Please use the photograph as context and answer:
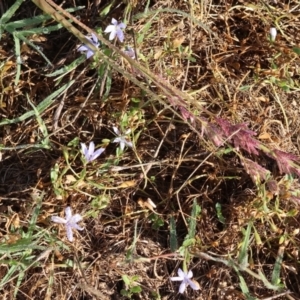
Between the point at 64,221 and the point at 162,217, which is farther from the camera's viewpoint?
the point at 162,217

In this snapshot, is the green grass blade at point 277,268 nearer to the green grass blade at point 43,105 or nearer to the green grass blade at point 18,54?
the green grass blade at point 43,105

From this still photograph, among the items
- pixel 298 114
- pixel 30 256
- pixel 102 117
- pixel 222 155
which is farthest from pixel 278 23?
pixel 30 256

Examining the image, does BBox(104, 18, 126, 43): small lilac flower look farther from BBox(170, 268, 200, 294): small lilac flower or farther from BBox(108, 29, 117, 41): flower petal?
BBox(170, 268, 200, 294): small lilac flower

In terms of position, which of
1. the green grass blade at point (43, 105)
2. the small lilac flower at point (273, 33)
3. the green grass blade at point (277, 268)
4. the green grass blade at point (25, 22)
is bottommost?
the green grass blade at point (277, 268)

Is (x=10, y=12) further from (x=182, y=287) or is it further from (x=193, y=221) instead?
(x=182, y=287)

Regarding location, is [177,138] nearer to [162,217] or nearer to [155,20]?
[162,217]

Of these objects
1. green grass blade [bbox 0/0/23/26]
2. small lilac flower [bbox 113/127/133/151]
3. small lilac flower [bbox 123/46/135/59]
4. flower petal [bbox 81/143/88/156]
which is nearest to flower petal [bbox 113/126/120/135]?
small lilac flower [bbox 113/127/133/151]

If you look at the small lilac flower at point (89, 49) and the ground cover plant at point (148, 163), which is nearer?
the small lilac flower at point (89, 49)

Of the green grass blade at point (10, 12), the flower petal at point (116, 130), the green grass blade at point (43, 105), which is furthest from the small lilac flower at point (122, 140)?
the green grass blade at point (10, 12)

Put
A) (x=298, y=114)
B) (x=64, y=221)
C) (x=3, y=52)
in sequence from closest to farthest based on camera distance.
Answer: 1. (x=64, y=221)
2. (x=3, y=52)
3. (x=298, y=114)
